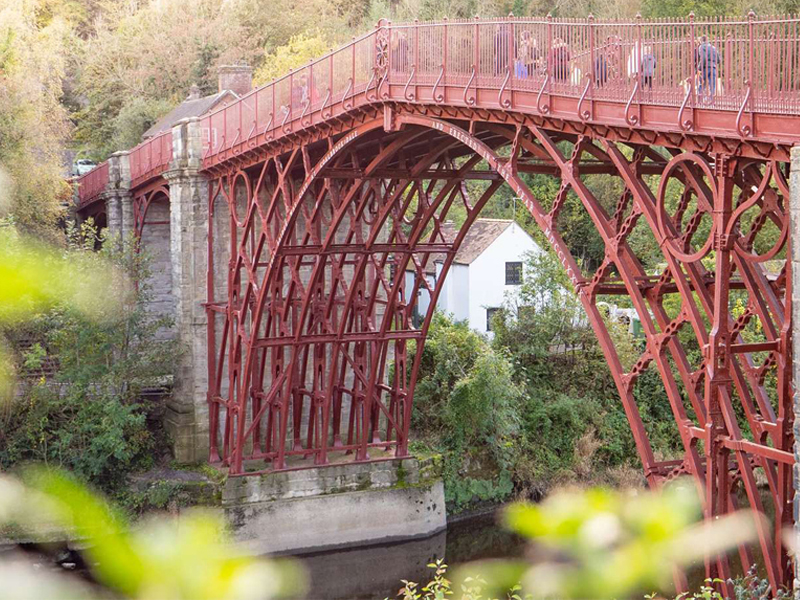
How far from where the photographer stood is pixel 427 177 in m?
20.0

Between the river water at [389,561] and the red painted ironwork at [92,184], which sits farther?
the red painted ironwork at [92,184]

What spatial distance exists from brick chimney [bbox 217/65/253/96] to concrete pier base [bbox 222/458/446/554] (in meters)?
16.5

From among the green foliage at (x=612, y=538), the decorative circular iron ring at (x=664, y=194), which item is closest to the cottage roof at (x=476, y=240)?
the decorative circular iron ring at (x=664, y=194)

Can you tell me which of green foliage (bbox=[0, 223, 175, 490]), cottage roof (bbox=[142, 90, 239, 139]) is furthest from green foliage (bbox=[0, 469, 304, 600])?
cottage roof (bbox=[142, 90, 239, 139])

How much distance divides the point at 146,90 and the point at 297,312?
1238 inches

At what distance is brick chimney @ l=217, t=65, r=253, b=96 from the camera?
37.8 metres

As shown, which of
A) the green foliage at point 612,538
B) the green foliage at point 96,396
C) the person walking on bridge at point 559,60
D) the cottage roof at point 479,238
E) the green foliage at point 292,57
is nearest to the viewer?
the green foliage at point 612,538

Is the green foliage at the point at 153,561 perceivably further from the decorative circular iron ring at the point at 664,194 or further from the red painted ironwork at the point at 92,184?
the red painted ironwork at the point at 92,184

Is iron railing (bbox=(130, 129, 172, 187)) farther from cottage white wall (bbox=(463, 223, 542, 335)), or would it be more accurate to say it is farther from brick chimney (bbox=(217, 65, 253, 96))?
cottage white wall (bbox=(463, 223, 542, 335))

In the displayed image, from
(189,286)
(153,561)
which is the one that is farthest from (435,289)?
(153,561)

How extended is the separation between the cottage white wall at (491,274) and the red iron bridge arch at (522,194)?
7.43 meters

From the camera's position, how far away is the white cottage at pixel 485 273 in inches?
1476

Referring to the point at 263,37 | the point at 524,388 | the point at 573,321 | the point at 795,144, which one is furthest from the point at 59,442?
the point at 263,37

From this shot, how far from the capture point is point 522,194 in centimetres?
1379
